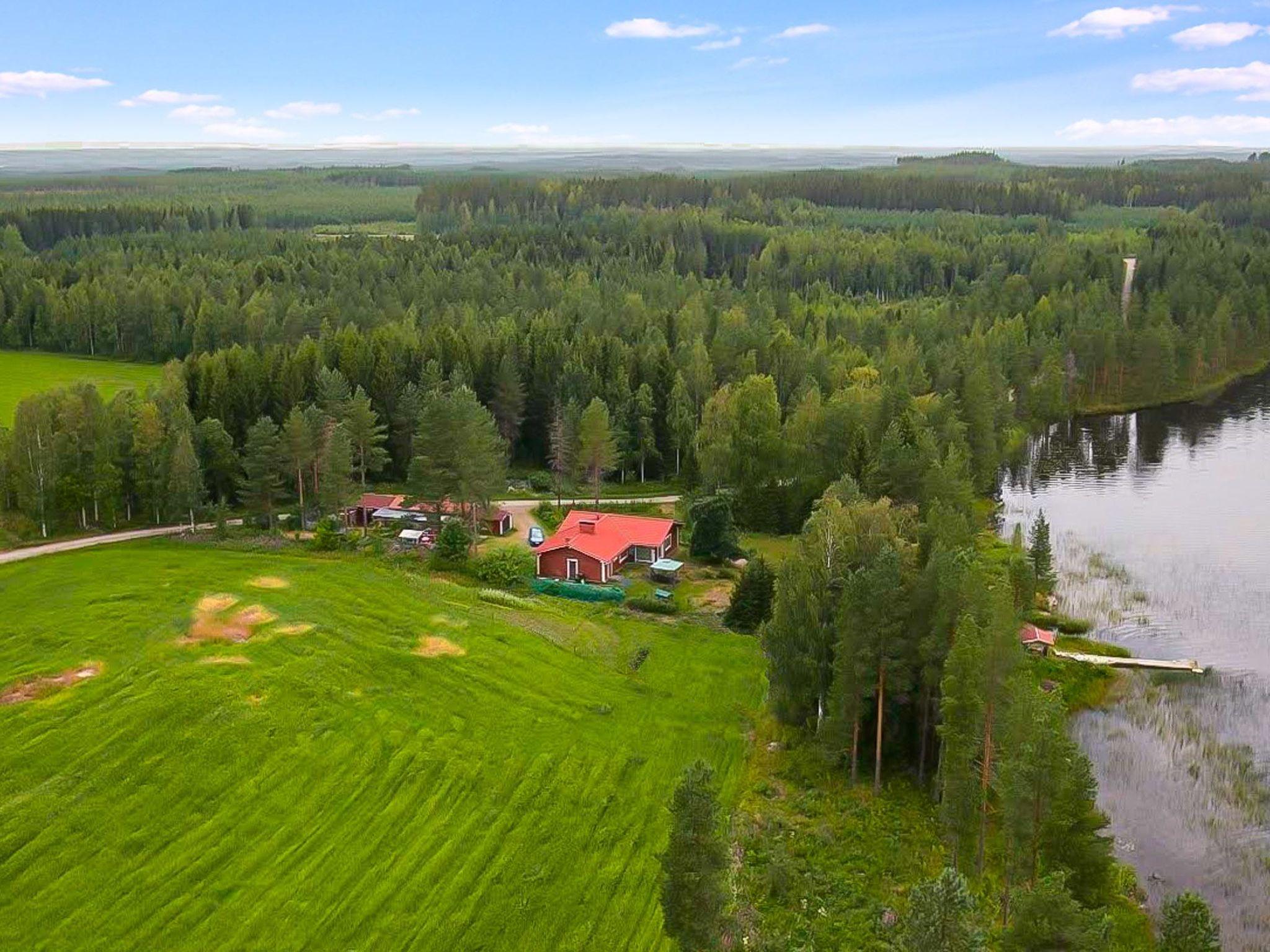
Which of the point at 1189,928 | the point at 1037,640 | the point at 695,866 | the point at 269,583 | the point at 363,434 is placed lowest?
the point at 1037,640

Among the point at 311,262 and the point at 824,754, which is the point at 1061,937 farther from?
the point at 311,262

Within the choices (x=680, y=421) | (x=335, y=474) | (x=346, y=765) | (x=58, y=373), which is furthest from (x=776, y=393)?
(x=58, y=373)

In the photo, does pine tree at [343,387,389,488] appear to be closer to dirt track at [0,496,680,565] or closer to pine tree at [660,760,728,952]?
dirt track at [0,496,680,565]

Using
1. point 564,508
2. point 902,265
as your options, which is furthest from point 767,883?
point 902,265

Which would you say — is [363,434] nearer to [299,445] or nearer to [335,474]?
[299,445]

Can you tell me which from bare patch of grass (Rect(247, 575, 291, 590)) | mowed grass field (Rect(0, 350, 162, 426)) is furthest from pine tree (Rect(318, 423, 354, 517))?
mowed grass field (Rect(0, 350, 162, 426))

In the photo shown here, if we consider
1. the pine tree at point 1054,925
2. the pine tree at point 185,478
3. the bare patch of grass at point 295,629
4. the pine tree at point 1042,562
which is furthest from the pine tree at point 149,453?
the pine tree at point 1054,925

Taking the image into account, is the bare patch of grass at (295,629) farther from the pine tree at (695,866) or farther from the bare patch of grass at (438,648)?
the pine tree at (695,866)
